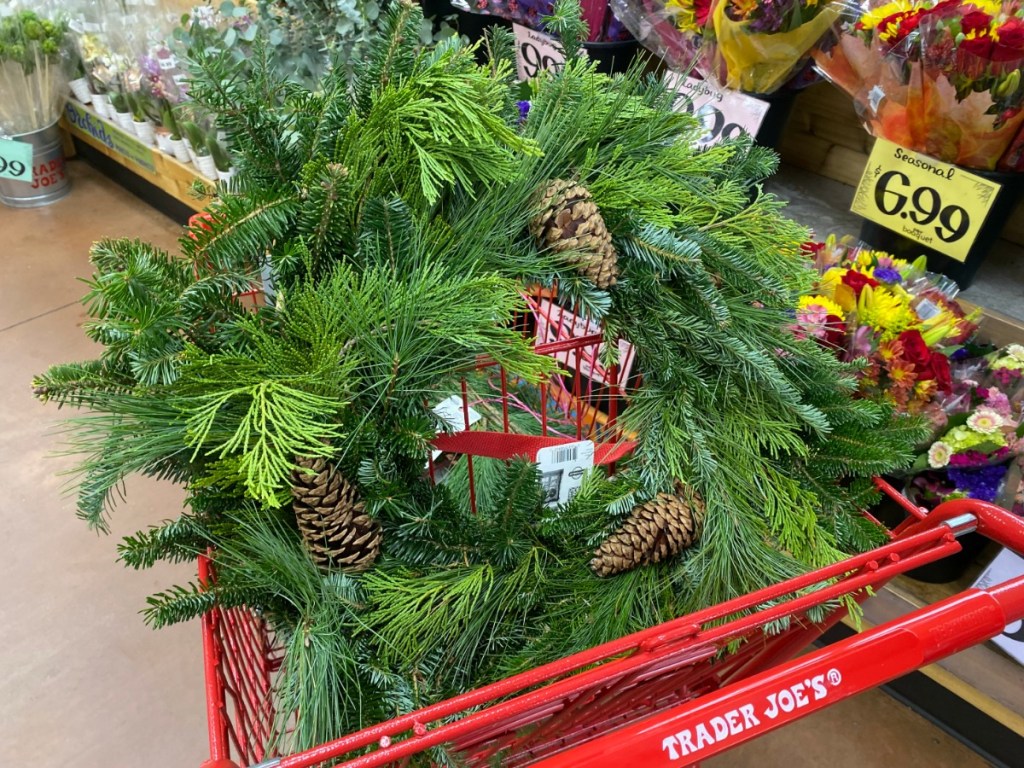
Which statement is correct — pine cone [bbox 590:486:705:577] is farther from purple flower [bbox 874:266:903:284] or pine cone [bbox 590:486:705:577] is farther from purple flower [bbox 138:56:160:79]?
purple flower [bbox 138:56:160:79]

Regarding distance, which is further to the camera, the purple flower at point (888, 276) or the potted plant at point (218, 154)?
the potted plant at point (218, 154)

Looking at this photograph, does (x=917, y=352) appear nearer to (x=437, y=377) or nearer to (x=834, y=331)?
(x=834, y=331)

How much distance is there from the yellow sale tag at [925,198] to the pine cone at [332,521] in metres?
0.95

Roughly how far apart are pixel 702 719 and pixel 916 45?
988mm

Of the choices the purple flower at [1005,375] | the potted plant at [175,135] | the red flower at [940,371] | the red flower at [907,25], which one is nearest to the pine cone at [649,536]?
the red flower at [940,371]

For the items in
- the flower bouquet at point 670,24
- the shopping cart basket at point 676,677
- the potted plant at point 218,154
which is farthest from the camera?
the potted plant at point 218,154

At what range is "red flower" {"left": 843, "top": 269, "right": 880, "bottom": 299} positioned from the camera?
1.07 m

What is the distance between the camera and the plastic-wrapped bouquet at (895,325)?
1028 millimetres

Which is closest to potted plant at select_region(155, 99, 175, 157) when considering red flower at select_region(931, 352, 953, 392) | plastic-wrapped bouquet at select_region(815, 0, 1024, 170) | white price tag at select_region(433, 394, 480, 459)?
white price tag at select_region(433, 394, 480, 459)

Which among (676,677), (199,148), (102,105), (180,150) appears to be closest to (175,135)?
(180,150)

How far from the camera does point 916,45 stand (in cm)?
102

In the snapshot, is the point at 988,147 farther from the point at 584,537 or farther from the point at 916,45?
the point at 584,537

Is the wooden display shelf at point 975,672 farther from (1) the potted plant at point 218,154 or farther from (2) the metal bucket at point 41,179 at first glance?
(2) the metal bucket at point 41,179

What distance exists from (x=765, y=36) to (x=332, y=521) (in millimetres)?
1018
